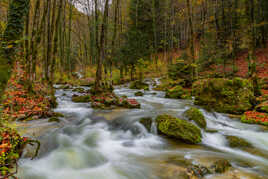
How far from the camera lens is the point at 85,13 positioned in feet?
59.0

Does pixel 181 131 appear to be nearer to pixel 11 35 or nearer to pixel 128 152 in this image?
pixel 128 152

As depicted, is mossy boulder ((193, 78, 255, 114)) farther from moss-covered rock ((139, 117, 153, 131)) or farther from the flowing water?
moss-covered rock ((139, 117, 153, 131))

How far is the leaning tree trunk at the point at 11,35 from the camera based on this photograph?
2281 millimetres

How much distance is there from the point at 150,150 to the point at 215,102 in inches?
226

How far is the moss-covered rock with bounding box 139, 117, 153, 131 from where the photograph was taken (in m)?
6.17

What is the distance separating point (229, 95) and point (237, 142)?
12.5 feet

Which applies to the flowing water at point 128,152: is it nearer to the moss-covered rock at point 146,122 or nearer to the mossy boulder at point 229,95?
the moss-covered rock at point 146,122

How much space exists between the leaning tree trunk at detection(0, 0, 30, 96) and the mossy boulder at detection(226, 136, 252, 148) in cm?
593

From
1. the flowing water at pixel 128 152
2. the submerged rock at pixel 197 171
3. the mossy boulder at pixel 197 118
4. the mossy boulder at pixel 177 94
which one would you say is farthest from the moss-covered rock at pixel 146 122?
the mossy boulder at pixel 177 94

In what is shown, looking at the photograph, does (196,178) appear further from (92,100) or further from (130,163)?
(92,100)

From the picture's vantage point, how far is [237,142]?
530 centimetres

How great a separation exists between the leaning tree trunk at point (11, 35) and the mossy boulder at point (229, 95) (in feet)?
28.7

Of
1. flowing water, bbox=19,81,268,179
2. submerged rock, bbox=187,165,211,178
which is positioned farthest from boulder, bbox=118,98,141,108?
submerged rock, bbox=187,165,211,178

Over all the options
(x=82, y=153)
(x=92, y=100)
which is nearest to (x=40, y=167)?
(x=82, y=153)
